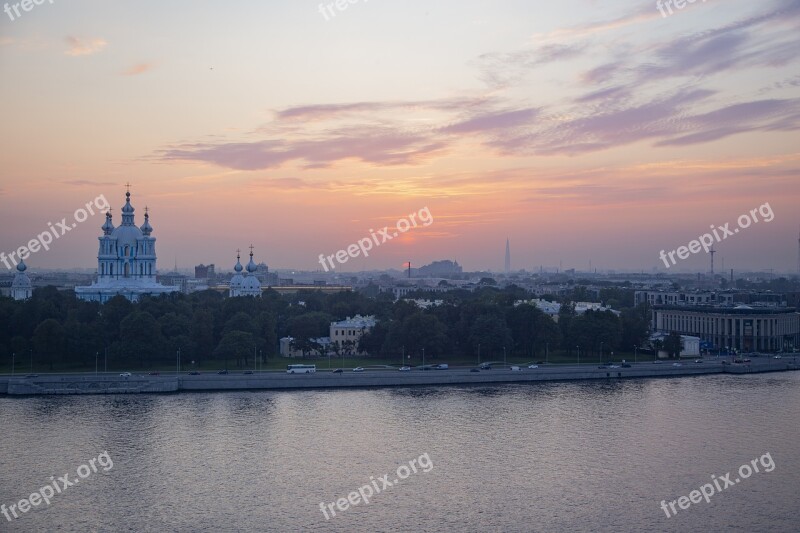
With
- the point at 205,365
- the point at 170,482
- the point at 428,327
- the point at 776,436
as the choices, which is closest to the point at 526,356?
the point at 428,327

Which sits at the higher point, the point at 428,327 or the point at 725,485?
the point at 428,327

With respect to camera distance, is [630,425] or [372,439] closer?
[372,439]

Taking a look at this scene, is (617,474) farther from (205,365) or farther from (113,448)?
(205,365)

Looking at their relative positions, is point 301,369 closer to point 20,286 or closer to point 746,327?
point 746,327

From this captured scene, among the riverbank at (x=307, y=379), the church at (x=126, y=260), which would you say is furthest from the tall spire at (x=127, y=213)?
the riverbank at (x=307, y=379)

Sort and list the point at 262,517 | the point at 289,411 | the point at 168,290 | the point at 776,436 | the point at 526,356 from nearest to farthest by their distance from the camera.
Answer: the point at 262,517 → the point at 776,436 → the point at 289,411 → the point at 526,356 → the point at 168,290

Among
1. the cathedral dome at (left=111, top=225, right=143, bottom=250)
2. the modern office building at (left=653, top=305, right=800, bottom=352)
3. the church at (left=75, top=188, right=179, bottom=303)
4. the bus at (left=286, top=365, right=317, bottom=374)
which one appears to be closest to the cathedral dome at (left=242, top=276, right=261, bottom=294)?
the church at (left=75, top=188, right=179, bottom=303)

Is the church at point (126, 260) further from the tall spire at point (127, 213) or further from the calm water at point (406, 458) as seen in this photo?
the calm water at point (406, 458)

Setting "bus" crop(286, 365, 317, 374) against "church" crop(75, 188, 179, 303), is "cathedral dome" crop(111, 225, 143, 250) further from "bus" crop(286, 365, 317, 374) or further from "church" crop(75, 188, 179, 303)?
"bus" crop(286, 365, 317, 374)
